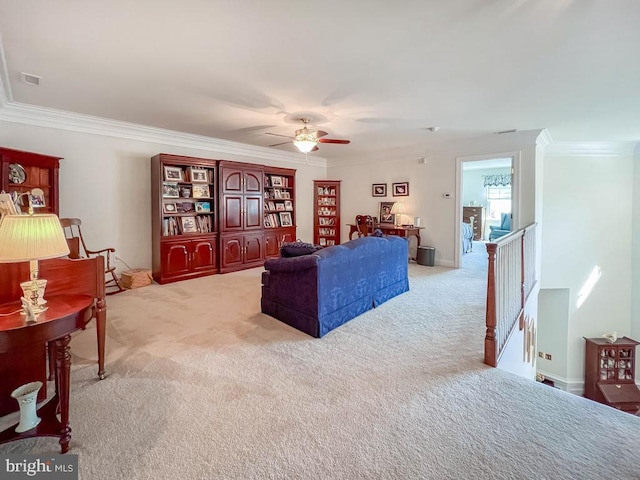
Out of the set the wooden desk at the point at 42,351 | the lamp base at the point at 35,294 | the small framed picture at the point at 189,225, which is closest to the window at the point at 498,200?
the small framed picture at the point at 189,225

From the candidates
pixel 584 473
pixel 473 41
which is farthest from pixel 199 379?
pixel 473 41

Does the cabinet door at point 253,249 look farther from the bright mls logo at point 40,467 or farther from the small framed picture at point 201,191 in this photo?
the bright mls logo at point 40,467

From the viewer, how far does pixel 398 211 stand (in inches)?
273

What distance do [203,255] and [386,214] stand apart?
161 inches

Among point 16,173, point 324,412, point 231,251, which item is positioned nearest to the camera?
point 324,412

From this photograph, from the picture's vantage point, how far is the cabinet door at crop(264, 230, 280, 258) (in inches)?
255

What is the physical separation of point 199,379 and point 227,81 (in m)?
2.78

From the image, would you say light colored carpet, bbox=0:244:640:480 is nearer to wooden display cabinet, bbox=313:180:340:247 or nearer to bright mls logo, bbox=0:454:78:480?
bright mls logo, bbox=0:454:78:480

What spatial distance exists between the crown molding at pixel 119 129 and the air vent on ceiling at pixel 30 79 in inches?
17.8

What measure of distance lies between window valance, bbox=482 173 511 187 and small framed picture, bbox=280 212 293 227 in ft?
25.4

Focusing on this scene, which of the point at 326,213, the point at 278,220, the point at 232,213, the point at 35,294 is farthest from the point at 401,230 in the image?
the point at 35,294

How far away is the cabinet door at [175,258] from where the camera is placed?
4949 mm

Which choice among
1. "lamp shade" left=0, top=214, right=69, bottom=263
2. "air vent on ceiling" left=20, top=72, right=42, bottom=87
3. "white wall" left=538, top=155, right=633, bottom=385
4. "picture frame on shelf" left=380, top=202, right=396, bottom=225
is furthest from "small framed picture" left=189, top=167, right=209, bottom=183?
"white wall" left=538, top=155, right=633, bottom=385

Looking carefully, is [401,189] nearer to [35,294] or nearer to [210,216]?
[210,216]
